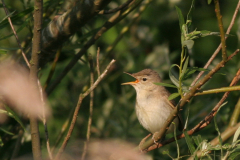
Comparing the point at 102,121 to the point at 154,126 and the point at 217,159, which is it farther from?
the point at 217,159

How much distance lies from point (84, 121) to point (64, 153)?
2.69 metres

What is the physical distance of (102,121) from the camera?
198 inches

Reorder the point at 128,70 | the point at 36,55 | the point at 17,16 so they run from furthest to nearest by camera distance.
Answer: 1. the point at 128,70
2. the point at 17,16
3. the point at 36,55

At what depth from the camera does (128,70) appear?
517cm

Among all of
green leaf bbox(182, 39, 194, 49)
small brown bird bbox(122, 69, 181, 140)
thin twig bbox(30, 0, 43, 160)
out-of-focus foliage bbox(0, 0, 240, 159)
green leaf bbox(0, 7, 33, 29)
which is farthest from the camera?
out-of-focus foliage bbox(0, 0, 240, 159)

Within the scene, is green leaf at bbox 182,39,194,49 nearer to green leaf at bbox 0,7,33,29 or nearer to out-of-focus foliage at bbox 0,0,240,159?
green leaf at bbox 0,7,33,29

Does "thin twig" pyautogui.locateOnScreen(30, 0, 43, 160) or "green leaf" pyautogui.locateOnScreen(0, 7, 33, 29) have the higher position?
"green leaf" pyautogui.locateOnScreen(0, 7, 33, 29)

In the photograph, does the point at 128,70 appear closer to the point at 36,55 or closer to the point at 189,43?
the point at 36,55

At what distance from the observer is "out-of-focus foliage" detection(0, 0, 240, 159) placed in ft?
13.6

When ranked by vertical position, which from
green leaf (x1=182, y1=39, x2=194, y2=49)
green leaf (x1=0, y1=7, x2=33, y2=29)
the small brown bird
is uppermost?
green leaf (x1=0, y1=7, x2=33, y2=29)

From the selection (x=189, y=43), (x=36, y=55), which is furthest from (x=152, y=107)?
(x=189, y=43)

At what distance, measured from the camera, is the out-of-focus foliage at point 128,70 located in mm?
4157

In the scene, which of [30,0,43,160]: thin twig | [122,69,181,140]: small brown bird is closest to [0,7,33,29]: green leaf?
[30,0,43,160]: thin twig

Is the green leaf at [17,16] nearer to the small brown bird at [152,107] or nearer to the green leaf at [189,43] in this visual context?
the green leaf at [189,43]
